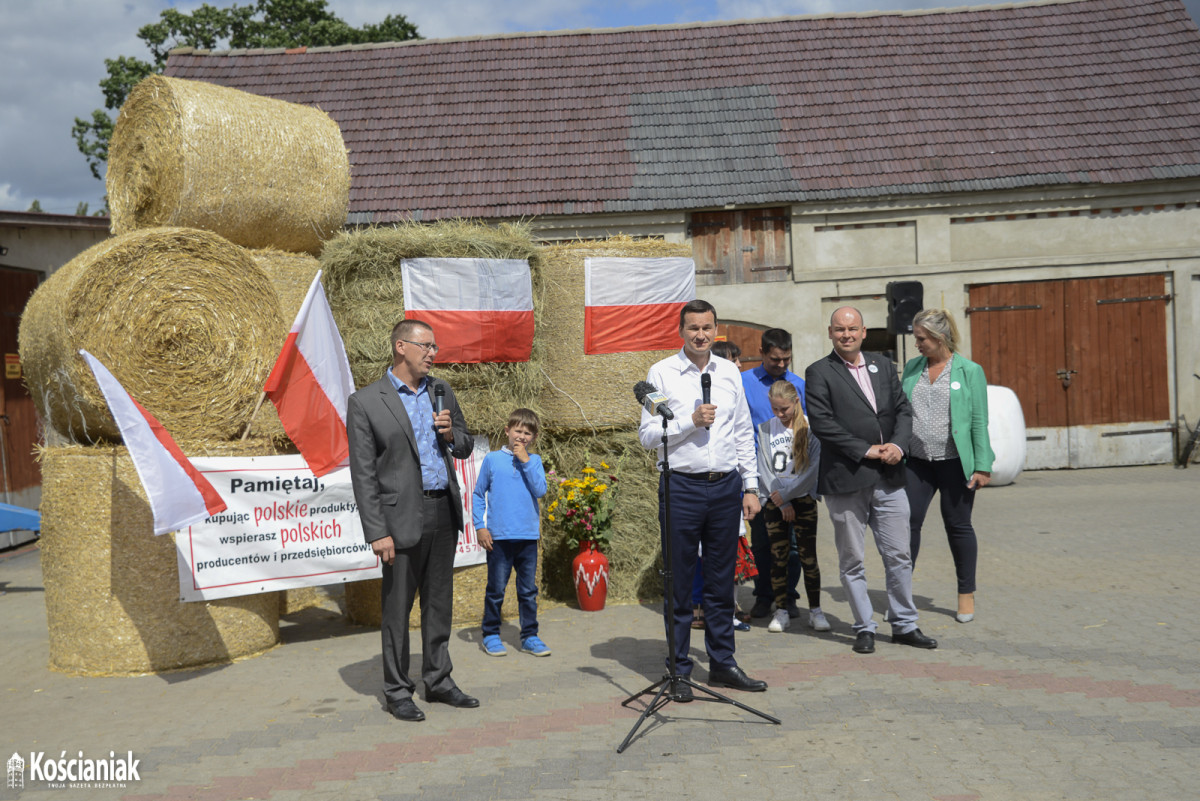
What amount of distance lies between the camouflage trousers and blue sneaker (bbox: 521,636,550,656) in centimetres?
160

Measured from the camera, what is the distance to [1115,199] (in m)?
14.7

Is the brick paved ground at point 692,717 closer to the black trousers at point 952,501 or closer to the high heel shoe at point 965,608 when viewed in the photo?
the high heel shoe at point 965,608

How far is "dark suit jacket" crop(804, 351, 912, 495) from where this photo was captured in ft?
→ 19.5

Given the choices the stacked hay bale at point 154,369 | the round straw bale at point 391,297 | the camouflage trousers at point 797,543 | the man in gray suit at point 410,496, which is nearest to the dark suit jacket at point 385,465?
the man in gray suit at point 410,496

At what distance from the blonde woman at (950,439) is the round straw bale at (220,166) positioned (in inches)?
171

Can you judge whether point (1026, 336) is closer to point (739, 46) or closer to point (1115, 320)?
point (1115, 320)

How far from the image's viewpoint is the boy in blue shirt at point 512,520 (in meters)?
6.35

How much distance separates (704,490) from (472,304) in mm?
2487

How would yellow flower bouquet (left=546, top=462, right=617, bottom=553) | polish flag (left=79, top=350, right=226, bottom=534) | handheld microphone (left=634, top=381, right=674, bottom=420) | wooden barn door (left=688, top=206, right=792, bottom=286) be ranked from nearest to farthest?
handheld microphone (left=634, top=381, right=674, bottom=420) → polish flag (left=79, top=350, right=226, bottom=534) → yellow flower bouquet (left=546, top=462, right=617, bottom=553) → wooden barn door (left=688, top=206, right=792, bottom=286)

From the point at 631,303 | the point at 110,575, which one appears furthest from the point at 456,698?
the point at 631,303

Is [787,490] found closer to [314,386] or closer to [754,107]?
[314,386]

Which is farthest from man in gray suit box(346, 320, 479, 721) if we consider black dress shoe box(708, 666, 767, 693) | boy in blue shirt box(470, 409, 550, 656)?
black dress shoe box(708, 666, 767, 693)

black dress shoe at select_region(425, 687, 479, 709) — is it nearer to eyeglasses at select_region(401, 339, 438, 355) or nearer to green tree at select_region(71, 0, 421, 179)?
eyeglasses at select_region(401, 339, 438, 355)

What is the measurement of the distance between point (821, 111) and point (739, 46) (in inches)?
87.8
